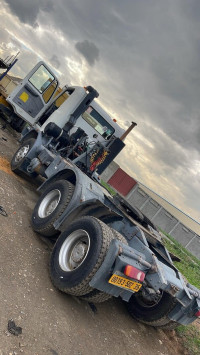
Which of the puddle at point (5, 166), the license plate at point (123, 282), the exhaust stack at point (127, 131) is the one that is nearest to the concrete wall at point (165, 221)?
the exhaust stack at point (127, 131)

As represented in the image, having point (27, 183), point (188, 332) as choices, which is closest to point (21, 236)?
point (27, 183)

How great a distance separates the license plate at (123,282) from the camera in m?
3.73

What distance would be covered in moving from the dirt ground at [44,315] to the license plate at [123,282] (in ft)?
2.49

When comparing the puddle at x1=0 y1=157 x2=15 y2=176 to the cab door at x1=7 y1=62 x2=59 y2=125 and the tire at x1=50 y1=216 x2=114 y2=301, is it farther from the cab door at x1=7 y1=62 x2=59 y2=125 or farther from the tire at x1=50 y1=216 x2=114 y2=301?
the tire at x1=50 y1=216 x2=114 y2=301

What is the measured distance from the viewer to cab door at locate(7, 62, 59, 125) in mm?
9891

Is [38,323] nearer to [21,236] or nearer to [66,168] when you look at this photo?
[21,236]

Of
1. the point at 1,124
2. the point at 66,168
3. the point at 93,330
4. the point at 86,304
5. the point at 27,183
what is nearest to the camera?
the point at 93,330

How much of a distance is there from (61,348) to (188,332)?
3962mm

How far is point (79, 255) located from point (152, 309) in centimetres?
191

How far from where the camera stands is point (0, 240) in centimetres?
430

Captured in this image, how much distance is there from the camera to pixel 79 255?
4246 millimetres

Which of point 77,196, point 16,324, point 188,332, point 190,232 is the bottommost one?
point 16,324

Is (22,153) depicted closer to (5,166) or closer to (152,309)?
(5,166)

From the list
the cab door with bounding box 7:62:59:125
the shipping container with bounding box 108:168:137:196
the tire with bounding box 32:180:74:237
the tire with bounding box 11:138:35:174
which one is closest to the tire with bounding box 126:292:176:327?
the tire with bounding box 32:180:74:237
